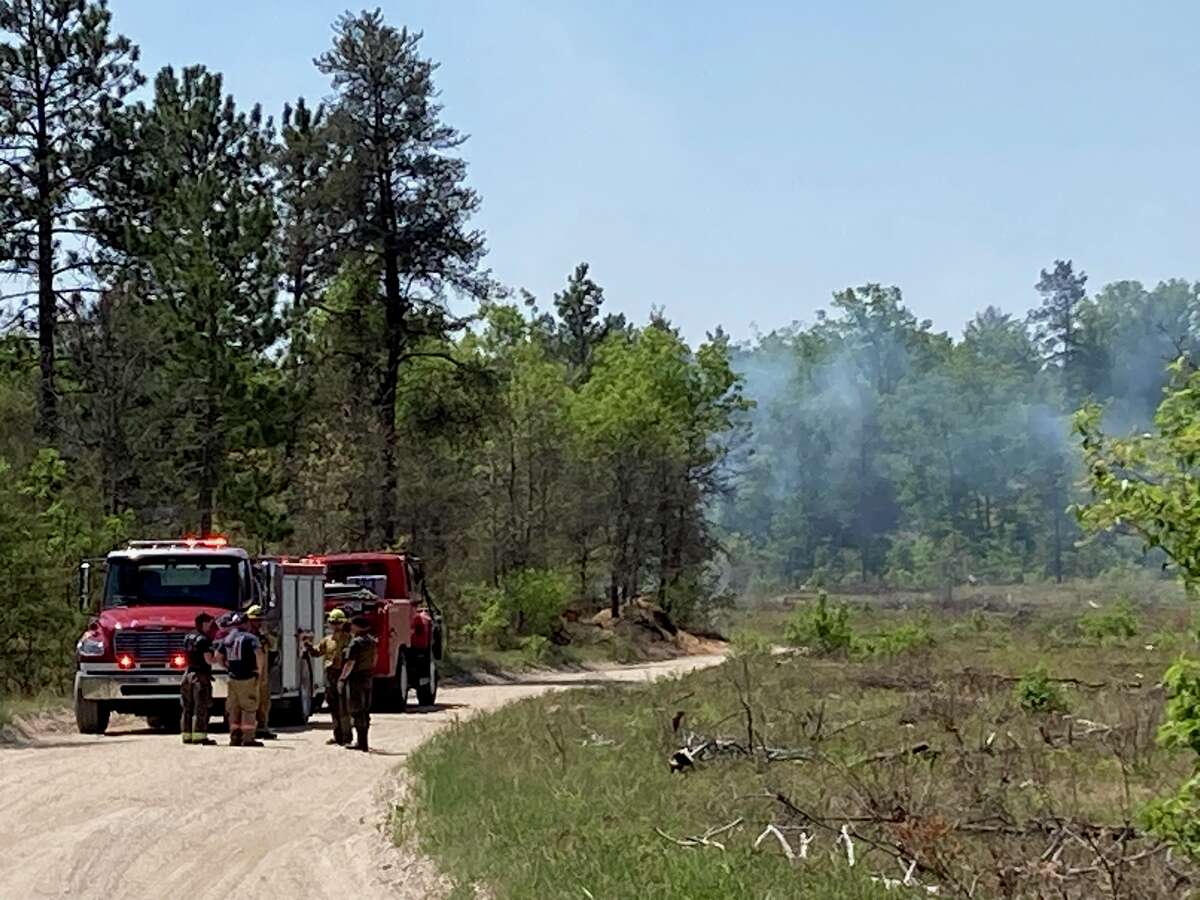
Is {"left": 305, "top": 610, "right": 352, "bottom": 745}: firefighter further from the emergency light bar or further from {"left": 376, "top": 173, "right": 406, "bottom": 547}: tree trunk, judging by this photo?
{"left": 376, "top": 173, "right": 406, "bottom": 547}: tree trunk

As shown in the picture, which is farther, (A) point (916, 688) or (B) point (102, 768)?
(A) point (916, 688)

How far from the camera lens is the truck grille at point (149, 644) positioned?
75.6 ft

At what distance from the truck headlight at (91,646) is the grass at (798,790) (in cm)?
542

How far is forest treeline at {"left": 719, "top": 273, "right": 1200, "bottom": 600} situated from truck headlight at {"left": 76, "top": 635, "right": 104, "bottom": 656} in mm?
66166

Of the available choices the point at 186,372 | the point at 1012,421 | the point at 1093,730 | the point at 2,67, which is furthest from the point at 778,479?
the point at 1093,730

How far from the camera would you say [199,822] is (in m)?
14.2

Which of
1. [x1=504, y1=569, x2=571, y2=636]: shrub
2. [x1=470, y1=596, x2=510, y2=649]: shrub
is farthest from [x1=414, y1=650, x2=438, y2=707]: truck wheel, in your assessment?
[x1=504, y1=569, x2=571, y2=636]: shrub

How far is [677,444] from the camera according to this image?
223ft

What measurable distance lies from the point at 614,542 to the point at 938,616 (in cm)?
1404

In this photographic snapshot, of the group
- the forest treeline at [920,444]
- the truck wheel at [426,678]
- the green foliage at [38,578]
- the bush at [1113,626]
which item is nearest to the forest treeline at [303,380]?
the green foliage at [38,578]

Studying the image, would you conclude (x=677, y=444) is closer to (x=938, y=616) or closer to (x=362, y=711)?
(x=938, y=616)

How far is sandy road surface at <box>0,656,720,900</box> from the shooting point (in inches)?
461

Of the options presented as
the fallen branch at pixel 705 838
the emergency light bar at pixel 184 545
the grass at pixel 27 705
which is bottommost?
the grass at pixel 27 705

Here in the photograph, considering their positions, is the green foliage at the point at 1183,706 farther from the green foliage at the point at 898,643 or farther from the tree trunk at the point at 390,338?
the tree trunk at the point at 390,338
